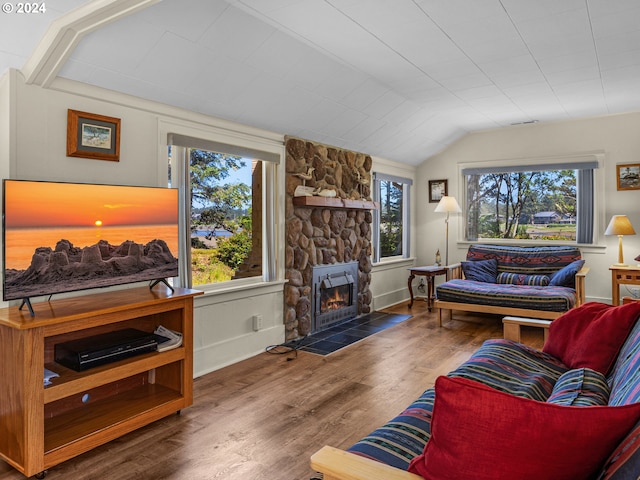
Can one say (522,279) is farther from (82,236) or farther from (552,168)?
(82,236)

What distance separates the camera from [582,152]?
5594 millimetres

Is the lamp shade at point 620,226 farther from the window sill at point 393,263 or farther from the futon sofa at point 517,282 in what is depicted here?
the window sill at point 393,263

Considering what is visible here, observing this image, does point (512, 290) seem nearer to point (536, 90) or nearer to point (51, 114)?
point (536, 90)

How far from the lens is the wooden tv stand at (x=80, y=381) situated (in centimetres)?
202

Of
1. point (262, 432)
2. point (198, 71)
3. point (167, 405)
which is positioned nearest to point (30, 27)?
point (198, 71)

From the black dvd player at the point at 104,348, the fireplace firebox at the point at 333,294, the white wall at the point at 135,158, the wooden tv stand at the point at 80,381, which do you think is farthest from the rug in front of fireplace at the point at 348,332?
the black dvd player at the point at 104,348

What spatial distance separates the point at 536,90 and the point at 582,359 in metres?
3.24

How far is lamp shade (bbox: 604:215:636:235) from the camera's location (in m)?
4.96

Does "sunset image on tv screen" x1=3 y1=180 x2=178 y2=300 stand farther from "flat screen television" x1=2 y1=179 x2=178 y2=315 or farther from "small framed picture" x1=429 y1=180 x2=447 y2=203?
"small framed picture" x1=429 y1=180 x2=447 y2=203

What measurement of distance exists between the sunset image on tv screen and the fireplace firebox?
2.09 m

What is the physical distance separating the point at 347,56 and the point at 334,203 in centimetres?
159

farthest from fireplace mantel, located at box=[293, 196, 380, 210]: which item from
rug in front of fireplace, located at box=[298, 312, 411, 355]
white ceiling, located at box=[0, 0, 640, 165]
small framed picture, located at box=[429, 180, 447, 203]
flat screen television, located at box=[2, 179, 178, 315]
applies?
flat screen television, located at box=[2, 179, 178, 315]

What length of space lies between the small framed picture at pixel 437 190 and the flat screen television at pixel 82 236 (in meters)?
4.64

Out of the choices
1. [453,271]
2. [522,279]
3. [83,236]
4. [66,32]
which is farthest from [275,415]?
[522,279]
